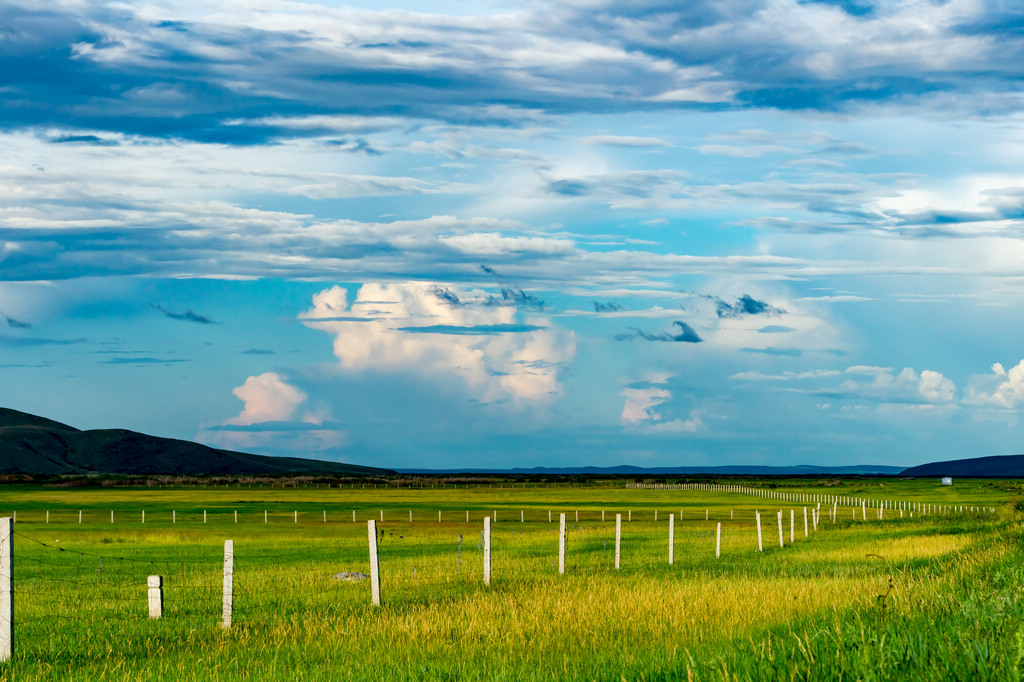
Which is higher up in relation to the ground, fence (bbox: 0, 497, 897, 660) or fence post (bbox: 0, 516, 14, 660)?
fence post (bbox: 0, 516, 14, 660)

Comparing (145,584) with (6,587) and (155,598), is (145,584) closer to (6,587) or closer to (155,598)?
(155,598)

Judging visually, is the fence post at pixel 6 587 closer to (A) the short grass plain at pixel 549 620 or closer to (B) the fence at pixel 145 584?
(B) the fence at pixel 145 584

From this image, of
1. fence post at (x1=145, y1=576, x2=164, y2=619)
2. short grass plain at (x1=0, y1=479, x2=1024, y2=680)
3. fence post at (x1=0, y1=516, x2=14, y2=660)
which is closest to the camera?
short grass plain at (x1=0, y1=479, x2=1024, y2=680)

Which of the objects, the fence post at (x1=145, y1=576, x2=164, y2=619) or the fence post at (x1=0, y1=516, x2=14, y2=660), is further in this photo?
the fence post at (x1=145, y1=576, x2=164, y2=619)

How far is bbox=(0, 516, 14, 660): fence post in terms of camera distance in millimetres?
12492

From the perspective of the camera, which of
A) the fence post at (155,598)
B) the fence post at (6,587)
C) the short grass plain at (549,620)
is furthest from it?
the fence post at (155,598)

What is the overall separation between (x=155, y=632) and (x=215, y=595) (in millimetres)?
8332

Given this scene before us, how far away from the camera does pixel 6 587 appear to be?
12578mm

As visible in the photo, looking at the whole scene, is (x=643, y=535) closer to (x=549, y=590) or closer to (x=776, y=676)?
(x=549, y=590)

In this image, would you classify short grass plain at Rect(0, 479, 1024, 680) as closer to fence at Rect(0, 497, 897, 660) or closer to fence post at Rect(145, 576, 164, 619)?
fence at Rect(0, 497, 897, 660)

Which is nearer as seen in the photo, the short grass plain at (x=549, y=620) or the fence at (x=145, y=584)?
the short grass plain at (x=549, y=620)

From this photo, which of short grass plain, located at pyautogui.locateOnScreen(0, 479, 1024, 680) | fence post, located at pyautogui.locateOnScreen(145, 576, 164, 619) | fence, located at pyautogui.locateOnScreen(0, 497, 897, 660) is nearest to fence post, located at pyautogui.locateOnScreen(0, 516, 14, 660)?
fence, located at pyautogui.locateOnScreen(0, 497, 897, 660)

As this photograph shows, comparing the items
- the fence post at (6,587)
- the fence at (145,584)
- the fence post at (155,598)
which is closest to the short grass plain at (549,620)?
the fence at (145,584)

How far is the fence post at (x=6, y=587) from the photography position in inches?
492
